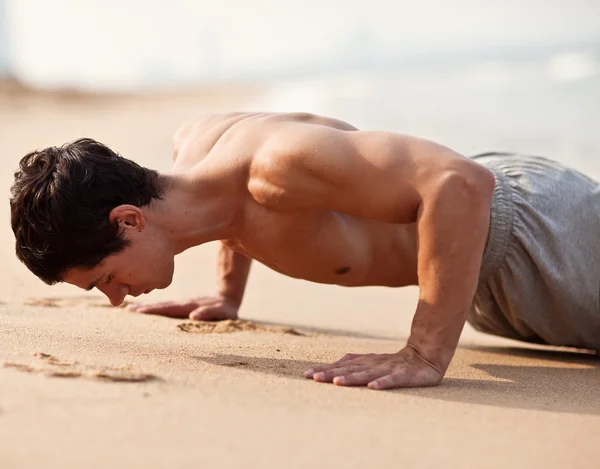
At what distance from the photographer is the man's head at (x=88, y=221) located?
2596 mm

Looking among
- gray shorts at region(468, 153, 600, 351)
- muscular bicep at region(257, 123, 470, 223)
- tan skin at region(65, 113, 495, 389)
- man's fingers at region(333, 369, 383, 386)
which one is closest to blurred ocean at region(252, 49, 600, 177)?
gray shorts at region(468, 153, 600, 351)

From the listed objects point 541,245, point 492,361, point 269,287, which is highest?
point 541,245

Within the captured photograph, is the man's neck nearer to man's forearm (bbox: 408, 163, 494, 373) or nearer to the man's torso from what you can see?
the man's torso

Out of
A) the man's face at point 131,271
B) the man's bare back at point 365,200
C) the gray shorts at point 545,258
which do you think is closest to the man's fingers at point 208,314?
the man's bare back at point 365,200

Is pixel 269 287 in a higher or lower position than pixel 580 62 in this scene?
lower

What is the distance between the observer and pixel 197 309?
12.2 ft

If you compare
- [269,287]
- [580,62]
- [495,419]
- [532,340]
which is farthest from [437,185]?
[580,62]

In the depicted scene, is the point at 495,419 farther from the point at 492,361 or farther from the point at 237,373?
the point at 492,361

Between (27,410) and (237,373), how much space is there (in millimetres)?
737

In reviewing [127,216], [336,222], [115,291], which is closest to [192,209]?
[127,216]

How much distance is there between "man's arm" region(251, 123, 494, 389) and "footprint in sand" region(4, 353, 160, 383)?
62cm

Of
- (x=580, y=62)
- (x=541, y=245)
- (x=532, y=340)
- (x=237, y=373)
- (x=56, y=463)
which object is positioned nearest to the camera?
(x=56, y=463)

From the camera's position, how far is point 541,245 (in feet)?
10.5

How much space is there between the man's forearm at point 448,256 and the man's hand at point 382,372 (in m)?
0.04
